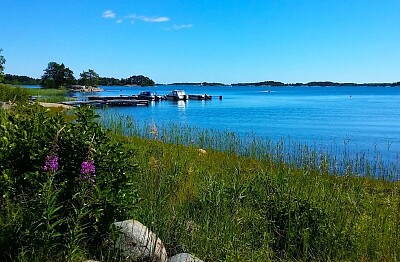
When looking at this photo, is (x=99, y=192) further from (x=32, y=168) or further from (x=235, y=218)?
(x=235, y=218)

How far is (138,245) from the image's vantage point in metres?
3.85

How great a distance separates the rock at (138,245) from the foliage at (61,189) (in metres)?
0.16

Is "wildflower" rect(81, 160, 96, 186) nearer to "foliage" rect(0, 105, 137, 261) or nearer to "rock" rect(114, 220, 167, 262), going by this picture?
"foliage" rect(0, 105, 137, 261)

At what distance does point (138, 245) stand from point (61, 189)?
0.95 metres

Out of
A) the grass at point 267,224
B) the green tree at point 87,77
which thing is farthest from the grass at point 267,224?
the green tree at point 87,77

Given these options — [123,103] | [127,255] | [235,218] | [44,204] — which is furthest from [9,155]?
[123,103]

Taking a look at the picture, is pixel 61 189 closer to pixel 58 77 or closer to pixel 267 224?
pixel 267 224

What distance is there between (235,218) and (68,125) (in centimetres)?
215

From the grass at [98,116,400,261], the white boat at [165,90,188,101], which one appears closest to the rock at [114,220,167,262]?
the grass at [98,116,400,261]

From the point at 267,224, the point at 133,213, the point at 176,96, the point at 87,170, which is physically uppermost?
the point at 87,170

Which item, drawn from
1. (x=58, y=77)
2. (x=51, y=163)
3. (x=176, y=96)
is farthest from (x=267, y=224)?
(x=58, y=77)

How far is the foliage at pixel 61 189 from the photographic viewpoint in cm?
328

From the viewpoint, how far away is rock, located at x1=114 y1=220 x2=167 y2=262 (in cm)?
380

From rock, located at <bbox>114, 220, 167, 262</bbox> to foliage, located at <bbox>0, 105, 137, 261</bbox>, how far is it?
0.16 m
